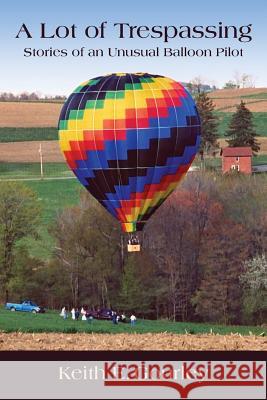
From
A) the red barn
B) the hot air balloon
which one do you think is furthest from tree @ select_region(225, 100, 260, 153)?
the hot air balloon

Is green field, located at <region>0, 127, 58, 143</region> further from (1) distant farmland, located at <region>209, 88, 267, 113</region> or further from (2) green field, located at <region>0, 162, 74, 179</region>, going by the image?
(1) distant farmland, located at <region>209, 88, 267, 113</region>

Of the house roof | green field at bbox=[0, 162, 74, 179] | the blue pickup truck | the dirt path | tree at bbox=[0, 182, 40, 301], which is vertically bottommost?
the blue pickup truck

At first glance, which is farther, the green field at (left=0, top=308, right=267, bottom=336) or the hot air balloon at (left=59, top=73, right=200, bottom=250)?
the green field at (left=0, top=308, right=267, bottom=336)

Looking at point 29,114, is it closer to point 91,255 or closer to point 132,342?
point 91,255

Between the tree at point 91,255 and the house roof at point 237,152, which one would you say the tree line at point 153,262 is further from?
the house roof at point 237,152

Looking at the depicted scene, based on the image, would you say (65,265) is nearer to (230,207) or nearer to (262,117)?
(230,207)

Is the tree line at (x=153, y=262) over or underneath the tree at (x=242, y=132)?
underneath

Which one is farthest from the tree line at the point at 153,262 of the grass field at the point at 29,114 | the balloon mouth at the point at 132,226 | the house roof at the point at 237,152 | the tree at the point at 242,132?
the grass field at the point at 29,114
